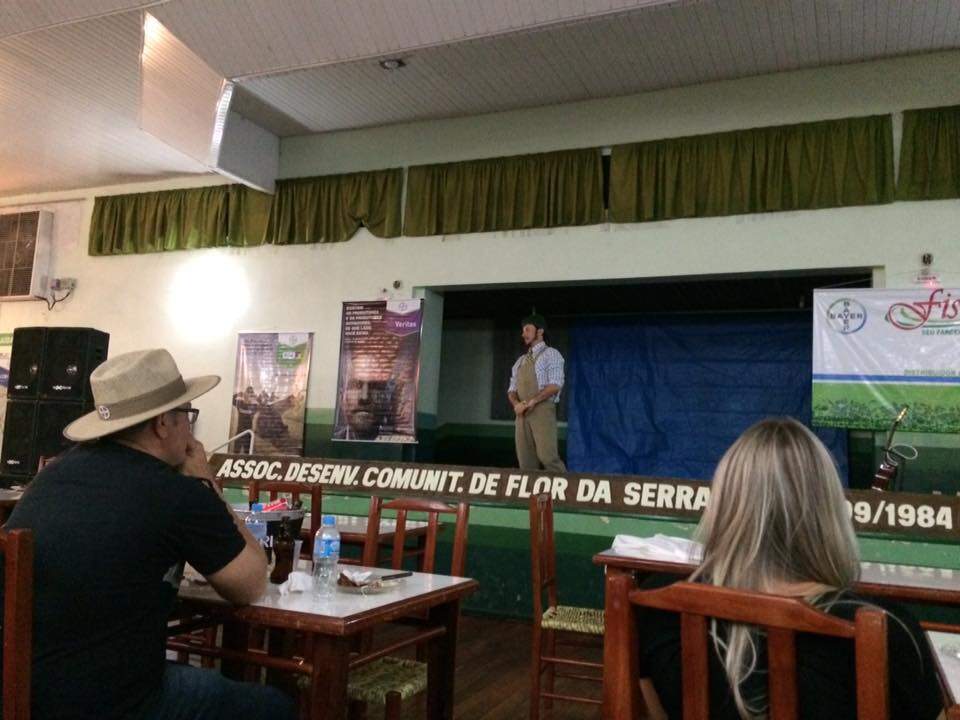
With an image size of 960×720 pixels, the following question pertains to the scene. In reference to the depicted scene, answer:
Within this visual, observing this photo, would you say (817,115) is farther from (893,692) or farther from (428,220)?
(893,692)

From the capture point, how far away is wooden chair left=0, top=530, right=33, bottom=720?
137 centimetres

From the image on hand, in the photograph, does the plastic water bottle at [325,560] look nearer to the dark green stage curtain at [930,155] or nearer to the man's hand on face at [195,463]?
the man's hand on face at [195,463]

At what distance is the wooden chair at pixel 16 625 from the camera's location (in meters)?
1.37

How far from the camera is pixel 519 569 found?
186 inches

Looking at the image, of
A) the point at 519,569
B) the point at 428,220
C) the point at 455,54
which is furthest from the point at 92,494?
the point at 428,220

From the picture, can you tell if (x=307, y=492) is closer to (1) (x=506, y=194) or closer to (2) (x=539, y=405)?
(2) (x=539, y=405)

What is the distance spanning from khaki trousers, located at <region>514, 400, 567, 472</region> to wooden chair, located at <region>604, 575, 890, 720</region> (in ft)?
16.6

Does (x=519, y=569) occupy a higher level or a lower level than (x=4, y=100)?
lower

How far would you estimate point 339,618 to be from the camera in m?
1.63

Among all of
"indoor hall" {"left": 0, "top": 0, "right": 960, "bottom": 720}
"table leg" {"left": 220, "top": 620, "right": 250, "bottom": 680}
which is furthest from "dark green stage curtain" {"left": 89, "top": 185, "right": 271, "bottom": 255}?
"table leg" {"left": 220, "top": 620, "right": 250, "bottom": 680}

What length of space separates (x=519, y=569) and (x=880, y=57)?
14.8 feet

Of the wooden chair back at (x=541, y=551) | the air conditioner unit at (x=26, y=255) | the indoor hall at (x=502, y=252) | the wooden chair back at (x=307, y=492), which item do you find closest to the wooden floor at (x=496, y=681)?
the indoor hall at (x=502, y=252)

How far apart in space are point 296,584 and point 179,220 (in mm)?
6831

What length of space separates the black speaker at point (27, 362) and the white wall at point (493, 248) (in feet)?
4.11
